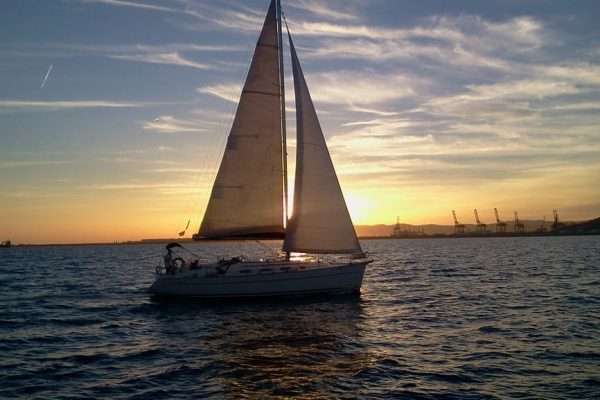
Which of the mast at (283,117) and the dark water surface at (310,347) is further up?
the mast at (283,117)

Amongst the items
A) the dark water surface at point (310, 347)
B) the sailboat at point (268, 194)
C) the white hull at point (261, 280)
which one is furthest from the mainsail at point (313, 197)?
the dark water surface at point (310, 347)

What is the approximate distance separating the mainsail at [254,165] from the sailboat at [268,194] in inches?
2.0

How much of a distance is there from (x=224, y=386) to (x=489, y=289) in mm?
22307

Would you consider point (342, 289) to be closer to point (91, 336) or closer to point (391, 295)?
point (391, 295)

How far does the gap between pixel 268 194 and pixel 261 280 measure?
4.45m

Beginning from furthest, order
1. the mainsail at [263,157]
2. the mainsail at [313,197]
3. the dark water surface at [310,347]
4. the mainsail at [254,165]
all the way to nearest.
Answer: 1. the mainsail at [254,165]
2. the mainsail at [263,157]
3. the mainsail at [313,197]
4. the dark water surface at [310,347]

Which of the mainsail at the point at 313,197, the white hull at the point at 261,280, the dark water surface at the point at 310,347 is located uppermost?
the mainsail at the point at 313,197

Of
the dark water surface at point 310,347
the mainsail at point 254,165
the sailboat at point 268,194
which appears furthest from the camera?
the mainsail at point 254,165

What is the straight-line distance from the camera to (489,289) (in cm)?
3012

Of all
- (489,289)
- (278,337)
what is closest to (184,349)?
(278,337)

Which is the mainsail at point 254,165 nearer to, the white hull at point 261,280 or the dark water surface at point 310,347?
the white hull at point 261,280

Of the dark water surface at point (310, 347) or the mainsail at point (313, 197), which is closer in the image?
the dark water surface at point (310, 347)

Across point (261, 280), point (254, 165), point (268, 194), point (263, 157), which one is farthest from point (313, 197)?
point (261, 280)

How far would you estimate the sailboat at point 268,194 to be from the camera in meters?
24.8
